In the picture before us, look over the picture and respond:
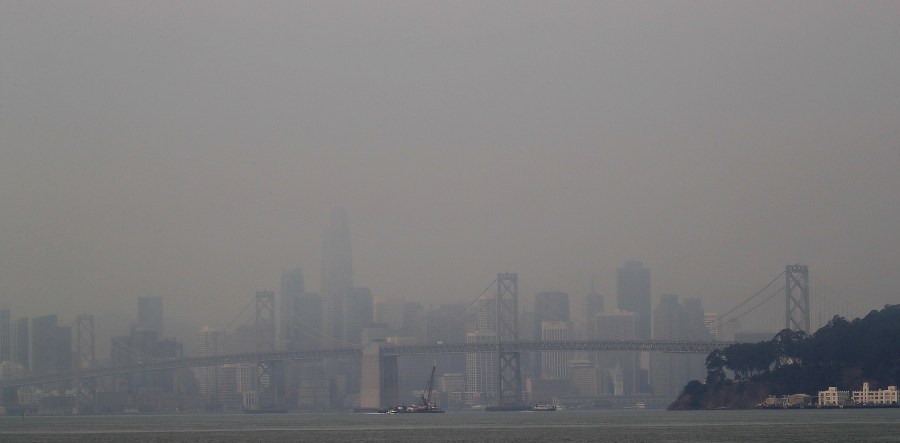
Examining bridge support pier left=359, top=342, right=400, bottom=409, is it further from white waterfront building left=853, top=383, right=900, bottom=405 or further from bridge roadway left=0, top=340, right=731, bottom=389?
white waterfront building left=853, top=383, right=900, bottom=405

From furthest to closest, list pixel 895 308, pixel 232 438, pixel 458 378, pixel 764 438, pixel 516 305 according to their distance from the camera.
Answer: pixel 458 378 → pixel 516 305 → pixel 895 308 → pixel 232 438 → pixel 764 438

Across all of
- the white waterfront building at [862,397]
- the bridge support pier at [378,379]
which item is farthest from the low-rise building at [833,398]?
the bridge support pier at [378,379]

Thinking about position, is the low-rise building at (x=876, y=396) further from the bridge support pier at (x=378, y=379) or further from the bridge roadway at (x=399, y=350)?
the bridge support pier at (x=378, y=379)

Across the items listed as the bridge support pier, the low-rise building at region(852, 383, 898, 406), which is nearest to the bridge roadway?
the bridge support pier

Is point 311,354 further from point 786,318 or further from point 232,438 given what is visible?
point 232,438

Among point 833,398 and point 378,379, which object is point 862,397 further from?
point 378,379

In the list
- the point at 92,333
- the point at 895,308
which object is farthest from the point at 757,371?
the point at 92,333

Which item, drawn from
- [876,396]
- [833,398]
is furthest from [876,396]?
[833,398]
